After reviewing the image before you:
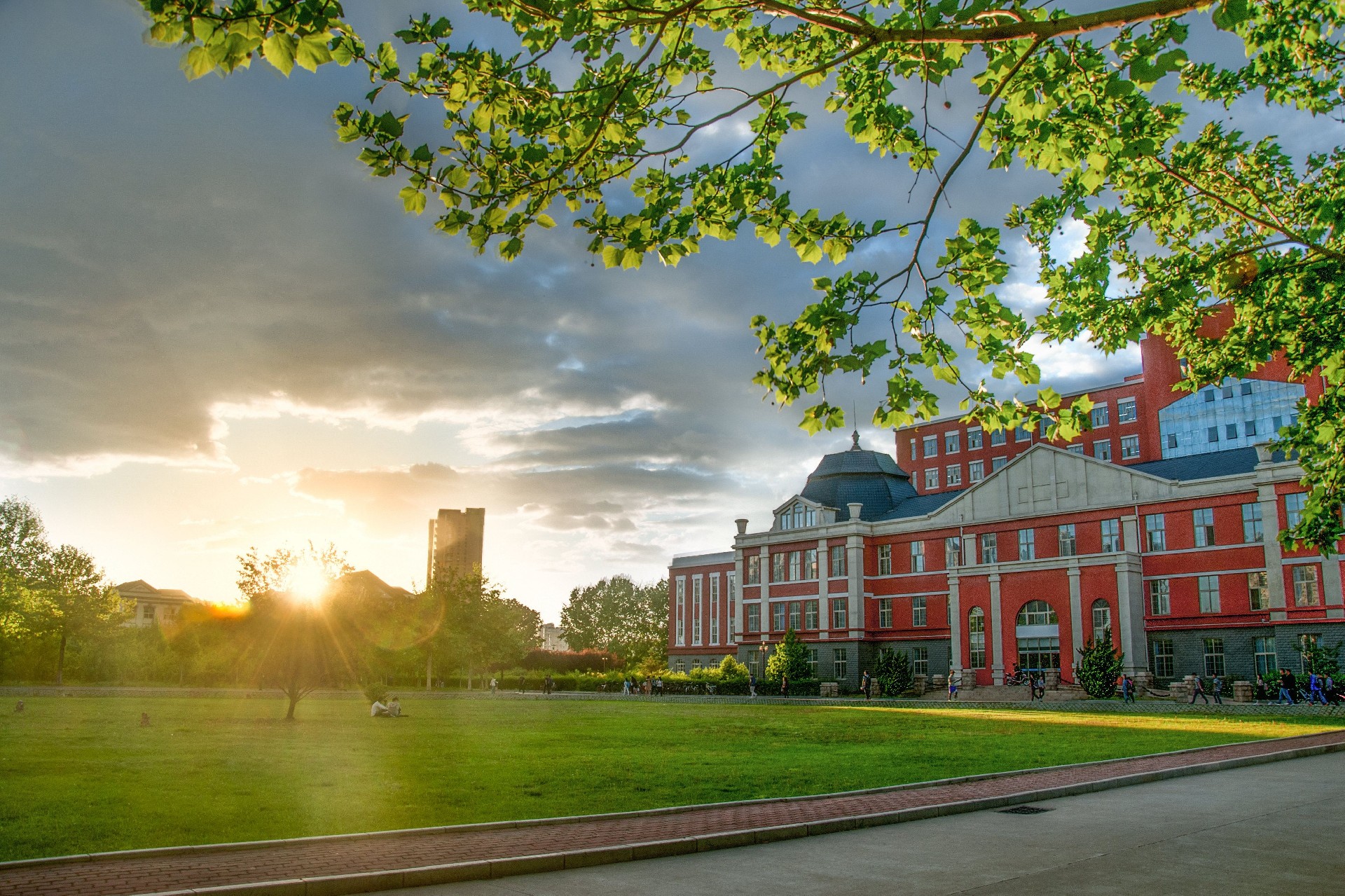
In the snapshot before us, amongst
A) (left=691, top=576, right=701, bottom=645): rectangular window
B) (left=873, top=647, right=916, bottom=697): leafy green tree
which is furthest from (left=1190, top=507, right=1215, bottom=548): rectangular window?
(left=691, top=576, right=701, bottom=645): rectangular window

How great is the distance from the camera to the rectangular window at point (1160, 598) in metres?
51.5

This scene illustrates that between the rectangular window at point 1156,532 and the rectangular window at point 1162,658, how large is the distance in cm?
516

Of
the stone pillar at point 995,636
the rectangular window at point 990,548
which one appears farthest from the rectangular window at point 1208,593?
the rectangular window at point 990,548

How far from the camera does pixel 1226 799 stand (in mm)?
12125

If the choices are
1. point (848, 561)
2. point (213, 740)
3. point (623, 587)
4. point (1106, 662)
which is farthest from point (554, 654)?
point (213, 740)

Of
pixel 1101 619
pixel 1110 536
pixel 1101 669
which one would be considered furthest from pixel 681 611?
pixel 1101 669

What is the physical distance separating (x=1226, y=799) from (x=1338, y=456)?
7.09 meters

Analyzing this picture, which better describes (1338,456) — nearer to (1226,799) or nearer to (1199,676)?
(1226,799)

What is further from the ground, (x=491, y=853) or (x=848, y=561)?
(x=848, y=561)

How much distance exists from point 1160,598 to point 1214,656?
4157 millimetres

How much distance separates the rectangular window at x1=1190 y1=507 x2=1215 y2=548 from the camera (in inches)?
1972

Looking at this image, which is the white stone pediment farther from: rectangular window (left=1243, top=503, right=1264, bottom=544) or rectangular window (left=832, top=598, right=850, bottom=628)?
rectangular window (left=832, top=598, right=850, bottom=628)

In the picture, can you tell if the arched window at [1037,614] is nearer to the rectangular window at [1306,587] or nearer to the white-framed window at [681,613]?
the rectangular window at [1306,587]

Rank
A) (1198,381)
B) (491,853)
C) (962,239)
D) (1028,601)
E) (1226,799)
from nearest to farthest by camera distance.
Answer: (491,853) < (962,239) < (1226,799) < (1198,381) < (1028,601)
